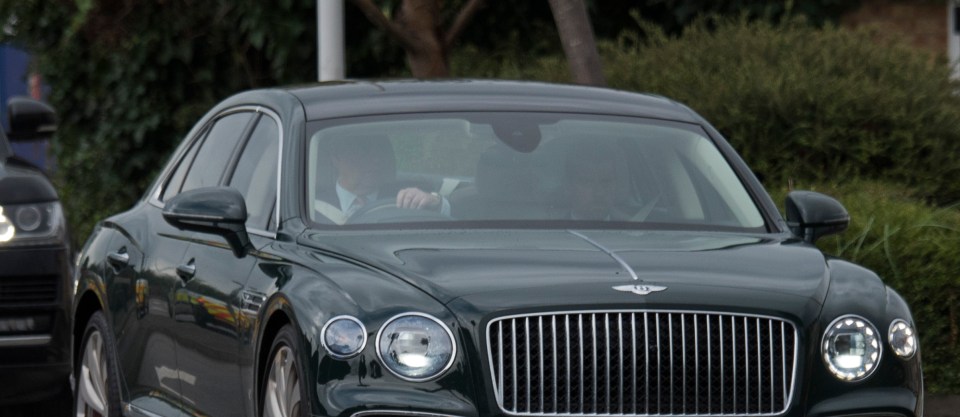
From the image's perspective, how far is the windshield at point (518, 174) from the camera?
6305 millimetres

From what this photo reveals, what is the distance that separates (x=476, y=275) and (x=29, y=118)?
5709 mm

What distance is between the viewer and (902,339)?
5590 millimetres

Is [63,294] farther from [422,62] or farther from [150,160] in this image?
[150,160]

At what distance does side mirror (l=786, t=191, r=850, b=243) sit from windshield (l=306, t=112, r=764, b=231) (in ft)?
0.47

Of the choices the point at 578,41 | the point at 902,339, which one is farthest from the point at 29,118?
the point at 902,339

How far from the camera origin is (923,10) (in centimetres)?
1861

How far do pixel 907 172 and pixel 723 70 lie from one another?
1517mm

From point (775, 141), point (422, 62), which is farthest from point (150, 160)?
point (775, 141)

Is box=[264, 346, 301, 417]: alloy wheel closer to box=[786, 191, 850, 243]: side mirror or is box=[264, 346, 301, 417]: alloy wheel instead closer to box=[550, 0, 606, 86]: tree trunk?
box=[786, 191, 850, 243]: side mirror

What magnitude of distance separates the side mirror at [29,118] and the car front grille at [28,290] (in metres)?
1.76

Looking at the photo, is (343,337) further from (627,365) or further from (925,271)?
(925,271)

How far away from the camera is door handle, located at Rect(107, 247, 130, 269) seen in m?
7.50

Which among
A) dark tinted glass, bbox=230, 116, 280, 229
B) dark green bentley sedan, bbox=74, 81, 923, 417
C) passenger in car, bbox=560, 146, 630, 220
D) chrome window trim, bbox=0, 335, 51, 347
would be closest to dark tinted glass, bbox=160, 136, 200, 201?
dark green bentley sedan, bbox=74, 81, 923, 417

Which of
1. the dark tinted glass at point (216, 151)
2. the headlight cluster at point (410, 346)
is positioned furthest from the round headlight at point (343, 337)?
the dark tinted glass at point (216, 151)
